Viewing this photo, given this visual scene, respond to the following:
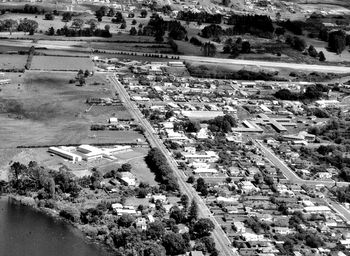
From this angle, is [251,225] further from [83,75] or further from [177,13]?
[177,13]

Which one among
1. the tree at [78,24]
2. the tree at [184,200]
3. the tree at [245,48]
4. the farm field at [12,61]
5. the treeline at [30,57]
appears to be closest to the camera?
the tree at [184,200]

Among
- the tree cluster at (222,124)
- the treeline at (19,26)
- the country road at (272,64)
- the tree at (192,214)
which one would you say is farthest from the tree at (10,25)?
the tree at (192,214)

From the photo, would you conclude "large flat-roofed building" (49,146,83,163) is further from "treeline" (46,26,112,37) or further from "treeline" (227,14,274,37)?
"treeline" (227,14,274,37)

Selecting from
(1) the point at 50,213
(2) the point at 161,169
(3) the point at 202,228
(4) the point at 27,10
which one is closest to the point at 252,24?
(4) the point at 27,10

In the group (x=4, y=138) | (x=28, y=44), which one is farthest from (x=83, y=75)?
(x=4, y=138)

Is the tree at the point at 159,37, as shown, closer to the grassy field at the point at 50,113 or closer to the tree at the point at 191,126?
the grassy field at the point at 50,113

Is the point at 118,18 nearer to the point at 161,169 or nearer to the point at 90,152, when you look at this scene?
the point at 90,152

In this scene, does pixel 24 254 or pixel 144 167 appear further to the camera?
pixel 144 167
